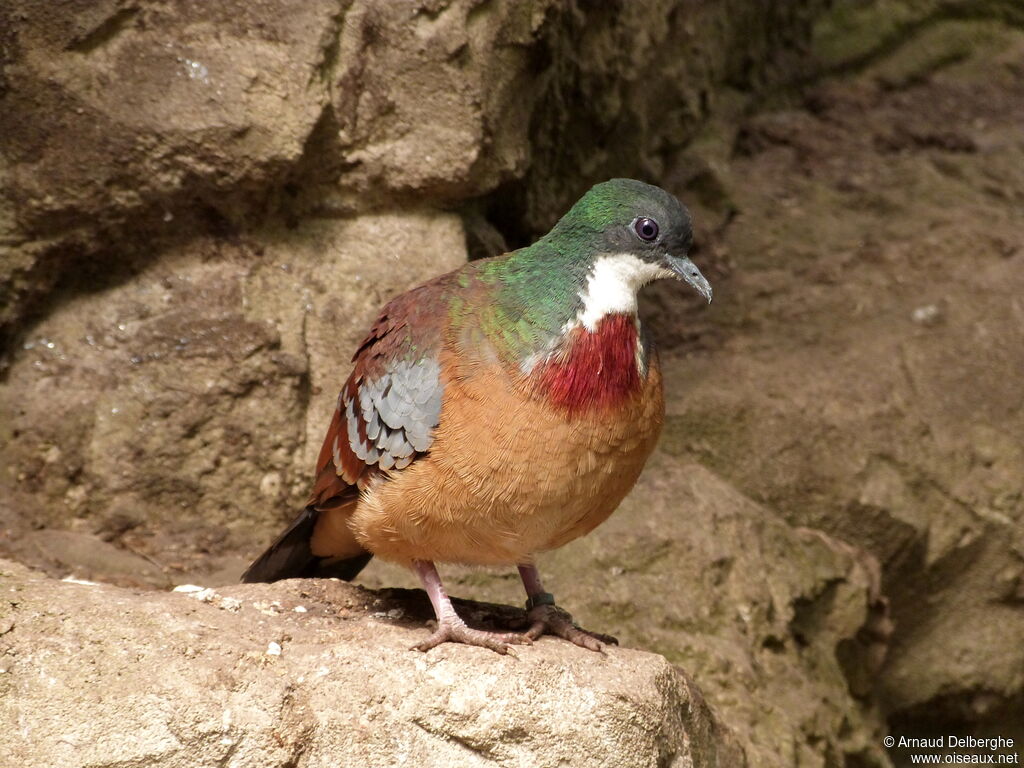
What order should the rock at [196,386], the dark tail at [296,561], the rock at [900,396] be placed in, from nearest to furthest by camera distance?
the dark tail at [296,561], the rock at [196,386], the rock at [900,396]

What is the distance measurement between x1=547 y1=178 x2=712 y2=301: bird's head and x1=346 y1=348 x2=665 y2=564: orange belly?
12.9 inches

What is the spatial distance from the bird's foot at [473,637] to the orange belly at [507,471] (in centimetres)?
24

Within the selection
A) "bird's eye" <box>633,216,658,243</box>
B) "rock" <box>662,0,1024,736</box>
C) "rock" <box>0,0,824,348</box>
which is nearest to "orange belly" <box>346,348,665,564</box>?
"bird's eye" <box>633,216,658,243</box>

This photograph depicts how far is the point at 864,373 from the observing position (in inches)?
229

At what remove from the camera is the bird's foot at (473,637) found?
3508 mm

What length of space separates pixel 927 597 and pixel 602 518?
272 cm

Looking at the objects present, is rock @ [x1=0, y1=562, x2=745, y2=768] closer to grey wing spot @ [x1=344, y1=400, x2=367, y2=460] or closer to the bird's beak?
grey wing spot @ [x1=344, y1=400, x2=367, y2=460]

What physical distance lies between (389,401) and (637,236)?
0.93 m

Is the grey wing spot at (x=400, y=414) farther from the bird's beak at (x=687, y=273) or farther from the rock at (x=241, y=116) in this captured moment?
the rock at (x=241, y=116)

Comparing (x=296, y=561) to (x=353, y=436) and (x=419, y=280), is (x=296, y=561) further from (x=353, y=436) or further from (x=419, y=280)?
(x=419, y=280)

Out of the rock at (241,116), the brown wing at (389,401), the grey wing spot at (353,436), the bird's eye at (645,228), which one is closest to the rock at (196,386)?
the rock at (241,116)

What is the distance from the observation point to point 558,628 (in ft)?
12.7

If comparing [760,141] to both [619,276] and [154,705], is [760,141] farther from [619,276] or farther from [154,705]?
[154,705]

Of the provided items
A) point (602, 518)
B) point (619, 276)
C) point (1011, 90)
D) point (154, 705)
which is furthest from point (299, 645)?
point (1011, 90)
